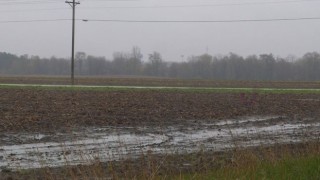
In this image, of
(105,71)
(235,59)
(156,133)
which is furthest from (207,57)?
(156,133)

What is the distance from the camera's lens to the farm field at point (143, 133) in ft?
33.9

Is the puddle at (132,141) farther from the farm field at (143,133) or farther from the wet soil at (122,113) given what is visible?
the wet soil at (122,113)

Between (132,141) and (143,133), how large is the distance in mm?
1792

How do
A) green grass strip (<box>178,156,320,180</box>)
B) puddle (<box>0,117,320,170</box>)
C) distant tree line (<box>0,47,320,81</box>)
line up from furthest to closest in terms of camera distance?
distant tree line (<box>0,47,320,81</box>)
puddle (<box>0,117,320,170</box>)
green grass strip (<box>178,156,320,180</box>)

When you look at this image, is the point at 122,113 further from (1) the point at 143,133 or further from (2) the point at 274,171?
(2) the point at 274,171

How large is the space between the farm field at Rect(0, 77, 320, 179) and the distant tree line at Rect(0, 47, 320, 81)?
88.8 m

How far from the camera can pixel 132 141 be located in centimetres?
1342

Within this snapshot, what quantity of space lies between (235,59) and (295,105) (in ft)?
303

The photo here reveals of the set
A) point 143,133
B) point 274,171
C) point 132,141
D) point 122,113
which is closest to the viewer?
point 274,171

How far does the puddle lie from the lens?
10578 mm

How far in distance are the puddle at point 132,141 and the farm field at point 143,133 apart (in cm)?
2

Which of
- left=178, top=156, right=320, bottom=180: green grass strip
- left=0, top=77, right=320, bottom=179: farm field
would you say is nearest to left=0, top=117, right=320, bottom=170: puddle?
left=0, top=77, right=320, bottom=179: farm field

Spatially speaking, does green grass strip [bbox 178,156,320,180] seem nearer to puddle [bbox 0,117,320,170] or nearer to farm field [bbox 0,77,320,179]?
farm field [bbox 0,77,320,179]

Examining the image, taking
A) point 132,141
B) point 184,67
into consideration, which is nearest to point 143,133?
point 132,141
